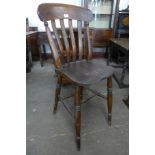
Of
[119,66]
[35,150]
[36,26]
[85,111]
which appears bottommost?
[35,150]

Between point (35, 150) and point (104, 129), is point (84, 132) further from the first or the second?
point (35, 150)

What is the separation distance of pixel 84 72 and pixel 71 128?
520 millimetres

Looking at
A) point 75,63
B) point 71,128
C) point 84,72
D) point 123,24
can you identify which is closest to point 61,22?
point 75,63

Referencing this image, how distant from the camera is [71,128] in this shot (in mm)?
1339

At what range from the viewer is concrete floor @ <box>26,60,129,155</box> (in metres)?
1.14

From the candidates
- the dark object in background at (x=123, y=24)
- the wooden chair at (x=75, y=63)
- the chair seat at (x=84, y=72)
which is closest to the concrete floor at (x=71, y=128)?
the wooden chair at (x=75, y=63)

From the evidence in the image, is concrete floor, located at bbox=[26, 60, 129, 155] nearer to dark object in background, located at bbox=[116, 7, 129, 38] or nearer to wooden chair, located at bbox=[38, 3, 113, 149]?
wooden chair, located at bbox=[38, 3, 113, 149]

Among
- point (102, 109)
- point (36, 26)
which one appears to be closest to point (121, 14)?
point (36, 26)

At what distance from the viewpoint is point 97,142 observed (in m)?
1.20

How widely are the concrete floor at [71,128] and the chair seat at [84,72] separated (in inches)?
19.4

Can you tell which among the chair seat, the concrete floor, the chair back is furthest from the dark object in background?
the chair seat

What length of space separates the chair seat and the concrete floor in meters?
0.49
